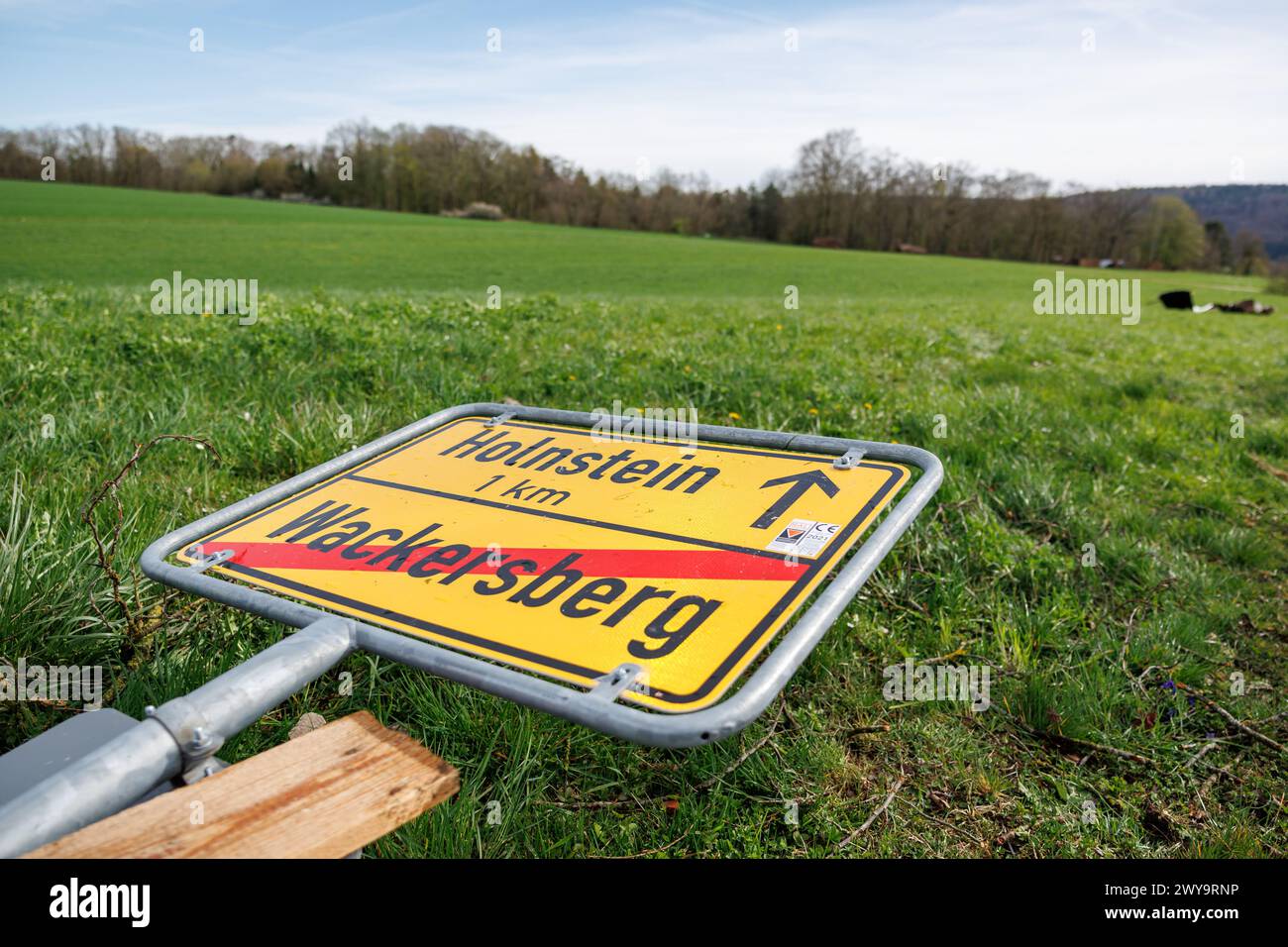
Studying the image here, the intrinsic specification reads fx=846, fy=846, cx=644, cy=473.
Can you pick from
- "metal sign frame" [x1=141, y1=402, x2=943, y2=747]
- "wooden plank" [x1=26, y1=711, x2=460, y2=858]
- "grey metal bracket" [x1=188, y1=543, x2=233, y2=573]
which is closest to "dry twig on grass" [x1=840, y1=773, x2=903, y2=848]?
"metal sign frame" [x1=141, y1=402, x2=943, y2=747]

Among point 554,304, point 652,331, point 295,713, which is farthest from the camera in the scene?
point 554,304

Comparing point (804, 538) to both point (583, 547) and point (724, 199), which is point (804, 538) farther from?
point (724, 199)

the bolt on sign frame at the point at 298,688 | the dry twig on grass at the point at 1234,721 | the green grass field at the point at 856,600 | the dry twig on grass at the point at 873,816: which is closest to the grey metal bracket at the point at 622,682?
the bolt on sign frame at the point at 298,688

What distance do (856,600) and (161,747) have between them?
7.81ft

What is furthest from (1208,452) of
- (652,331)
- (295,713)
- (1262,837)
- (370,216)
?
(370,216)

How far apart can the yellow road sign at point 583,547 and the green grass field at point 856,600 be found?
0.61 metres

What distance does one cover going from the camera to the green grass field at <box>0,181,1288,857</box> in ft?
6.83

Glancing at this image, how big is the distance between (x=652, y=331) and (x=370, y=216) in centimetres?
6359

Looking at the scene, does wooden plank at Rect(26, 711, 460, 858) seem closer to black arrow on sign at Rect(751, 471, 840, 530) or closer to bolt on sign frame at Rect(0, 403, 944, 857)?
bolt on sign frame at Rect(0, 403, 944, 857)

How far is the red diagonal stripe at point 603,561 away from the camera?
1545 mm

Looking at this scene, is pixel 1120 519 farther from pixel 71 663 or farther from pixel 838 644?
pixel 71 663

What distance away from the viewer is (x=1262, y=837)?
2062 millimetres

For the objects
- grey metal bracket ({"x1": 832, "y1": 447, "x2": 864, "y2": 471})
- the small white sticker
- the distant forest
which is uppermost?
the distant forest

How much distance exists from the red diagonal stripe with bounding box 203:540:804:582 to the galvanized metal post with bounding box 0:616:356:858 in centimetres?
33
